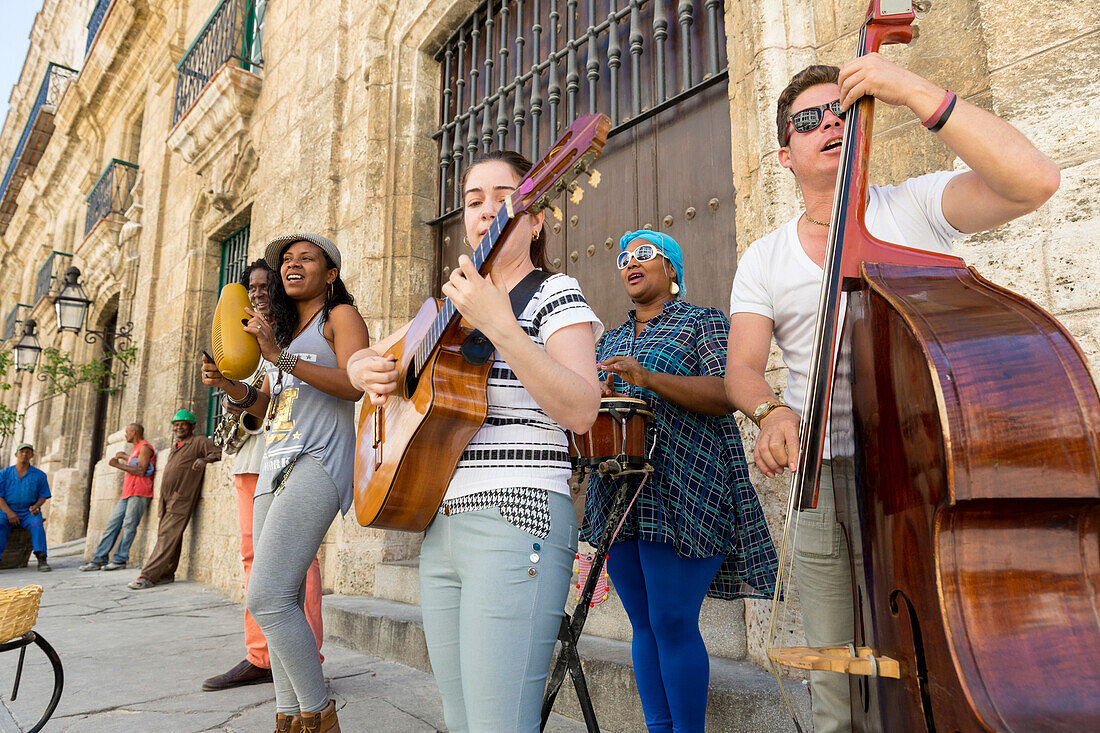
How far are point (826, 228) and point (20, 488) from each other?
1004 centimetres

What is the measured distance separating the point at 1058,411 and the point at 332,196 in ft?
17.9

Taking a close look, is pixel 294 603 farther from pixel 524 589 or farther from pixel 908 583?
pixel 908 583

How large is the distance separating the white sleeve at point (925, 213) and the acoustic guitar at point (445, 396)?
670mm

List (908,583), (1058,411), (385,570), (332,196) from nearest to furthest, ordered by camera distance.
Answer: (1058,411), (908,583), (385,570), (332,196)

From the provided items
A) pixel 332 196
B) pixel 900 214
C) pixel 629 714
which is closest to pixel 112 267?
pixel 332 196

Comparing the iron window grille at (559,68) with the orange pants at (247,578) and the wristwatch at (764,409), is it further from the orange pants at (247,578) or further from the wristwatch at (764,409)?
the orange pants at (247,578)

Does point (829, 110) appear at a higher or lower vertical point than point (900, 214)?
higher

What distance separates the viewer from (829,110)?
4.83 feet

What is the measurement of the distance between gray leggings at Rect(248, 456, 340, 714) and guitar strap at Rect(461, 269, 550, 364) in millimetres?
1090

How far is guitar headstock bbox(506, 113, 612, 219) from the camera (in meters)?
1.14

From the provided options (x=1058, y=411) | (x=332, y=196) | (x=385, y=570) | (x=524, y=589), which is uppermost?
(x=332, y=196)

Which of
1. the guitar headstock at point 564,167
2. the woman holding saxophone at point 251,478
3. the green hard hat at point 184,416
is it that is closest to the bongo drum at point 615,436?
the guitar headstock at point 564,167

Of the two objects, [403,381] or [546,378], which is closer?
[546,378]

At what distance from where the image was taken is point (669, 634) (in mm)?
1869
